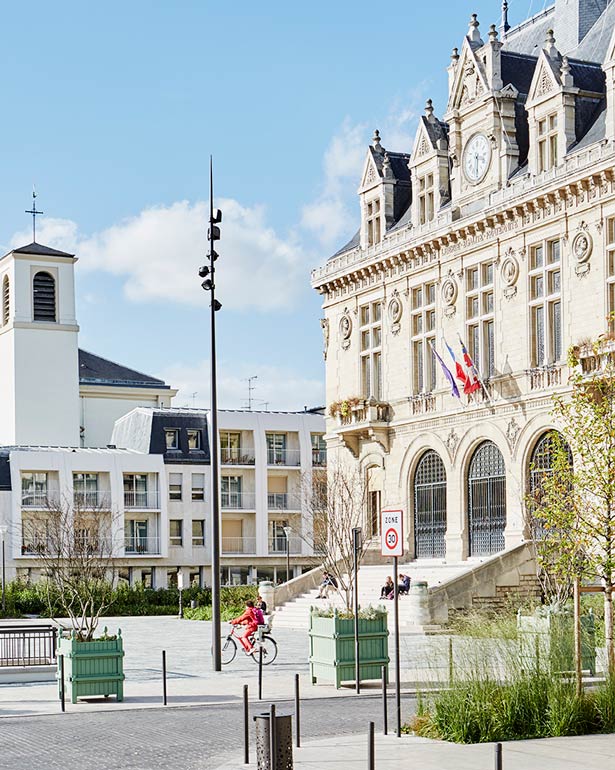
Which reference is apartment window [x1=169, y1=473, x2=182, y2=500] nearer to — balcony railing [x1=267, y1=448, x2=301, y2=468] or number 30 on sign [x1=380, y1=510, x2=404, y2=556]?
balcony railing [x1=267, y1=448, x2=301, y2=468]

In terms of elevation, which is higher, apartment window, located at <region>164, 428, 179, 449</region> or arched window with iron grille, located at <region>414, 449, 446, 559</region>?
apartment window, located at <region>164, 428, 179, 449</region>

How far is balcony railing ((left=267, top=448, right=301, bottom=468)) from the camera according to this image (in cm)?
8650

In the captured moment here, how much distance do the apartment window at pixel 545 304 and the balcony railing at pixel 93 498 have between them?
3474 cm

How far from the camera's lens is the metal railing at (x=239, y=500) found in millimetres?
84312

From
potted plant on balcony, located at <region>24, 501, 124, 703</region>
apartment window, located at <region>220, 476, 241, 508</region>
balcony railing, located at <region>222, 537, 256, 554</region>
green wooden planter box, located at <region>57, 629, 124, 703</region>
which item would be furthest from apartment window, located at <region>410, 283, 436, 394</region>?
green wooden planter box, located at <region>57, 629, 124, 703</region>

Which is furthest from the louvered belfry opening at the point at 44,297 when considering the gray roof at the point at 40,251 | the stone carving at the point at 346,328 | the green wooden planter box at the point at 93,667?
the green wooden planter box at the point at 93,667

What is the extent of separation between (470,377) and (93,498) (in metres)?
33.8

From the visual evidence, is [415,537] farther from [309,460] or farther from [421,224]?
[309,460]

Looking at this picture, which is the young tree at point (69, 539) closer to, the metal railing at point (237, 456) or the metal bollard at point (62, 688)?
the metal railing at point (237, 456)

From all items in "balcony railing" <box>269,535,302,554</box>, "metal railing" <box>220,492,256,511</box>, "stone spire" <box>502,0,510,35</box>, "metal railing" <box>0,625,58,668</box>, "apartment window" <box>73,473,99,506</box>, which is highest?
"stone spire" <box>502,0,510,35</box>

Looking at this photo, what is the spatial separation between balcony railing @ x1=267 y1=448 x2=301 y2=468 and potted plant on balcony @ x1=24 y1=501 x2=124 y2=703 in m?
12.8

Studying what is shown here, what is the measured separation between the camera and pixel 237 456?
8544 centimetres

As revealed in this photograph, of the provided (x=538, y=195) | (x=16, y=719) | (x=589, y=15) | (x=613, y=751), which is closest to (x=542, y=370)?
(x=538, y=195)

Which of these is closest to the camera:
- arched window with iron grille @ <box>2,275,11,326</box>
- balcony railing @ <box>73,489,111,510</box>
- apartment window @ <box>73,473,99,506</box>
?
balcony railing @ <box>73,489,111,510</box>
